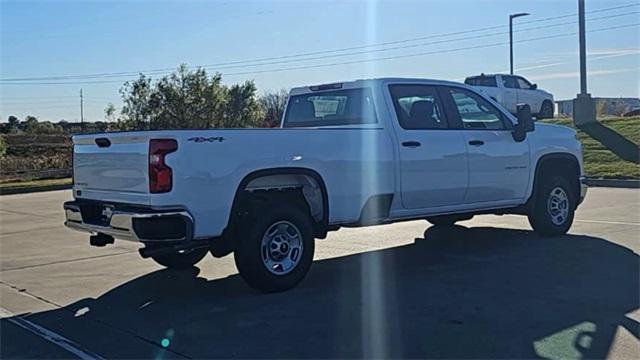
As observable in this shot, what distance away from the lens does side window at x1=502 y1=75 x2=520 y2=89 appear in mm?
24234

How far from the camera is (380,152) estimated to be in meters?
7.47

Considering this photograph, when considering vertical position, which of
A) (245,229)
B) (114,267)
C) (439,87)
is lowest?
(114,267)

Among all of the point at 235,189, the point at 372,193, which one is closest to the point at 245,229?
the point at 235,189

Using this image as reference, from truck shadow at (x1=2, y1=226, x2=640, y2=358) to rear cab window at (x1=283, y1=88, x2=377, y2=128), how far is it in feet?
5.36

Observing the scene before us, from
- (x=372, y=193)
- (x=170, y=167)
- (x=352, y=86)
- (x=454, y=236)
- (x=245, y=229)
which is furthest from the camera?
(x=454, y=236)

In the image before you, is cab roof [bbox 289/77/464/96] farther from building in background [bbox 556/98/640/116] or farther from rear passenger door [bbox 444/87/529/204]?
building in background [bbox 556/98/640/116]

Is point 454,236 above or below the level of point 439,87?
below

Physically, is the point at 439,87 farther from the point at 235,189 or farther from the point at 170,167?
the point at 170,167

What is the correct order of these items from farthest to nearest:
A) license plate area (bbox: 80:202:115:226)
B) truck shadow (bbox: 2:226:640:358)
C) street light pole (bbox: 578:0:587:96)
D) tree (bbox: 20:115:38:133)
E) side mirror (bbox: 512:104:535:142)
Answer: tree (bbox: 20:115:38:133)
street light pole (bbox: 578:0:587:96)
side mirror (bbox: 512:104:535:142)
license plate area (bbox: 80:202:115:226)
truck shadow (bbox: 2:226:640:358)

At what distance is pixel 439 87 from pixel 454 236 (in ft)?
7.89

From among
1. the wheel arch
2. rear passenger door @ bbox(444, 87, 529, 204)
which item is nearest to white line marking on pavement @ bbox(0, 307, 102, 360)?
rear passenger door @ bbox(444, 87, 529, 204)

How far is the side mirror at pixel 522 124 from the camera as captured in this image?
8.90 meters

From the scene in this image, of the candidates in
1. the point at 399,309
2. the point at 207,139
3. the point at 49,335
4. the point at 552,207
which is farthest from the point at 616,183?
the point at 49,335

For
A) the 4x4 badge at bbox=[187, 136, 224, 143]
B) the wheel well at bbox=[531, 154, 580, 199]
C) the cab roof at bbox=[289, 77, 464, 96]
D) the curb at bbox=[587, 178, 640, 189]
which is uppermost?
the cab roof at bbox=[289, 77, 464, 96]
